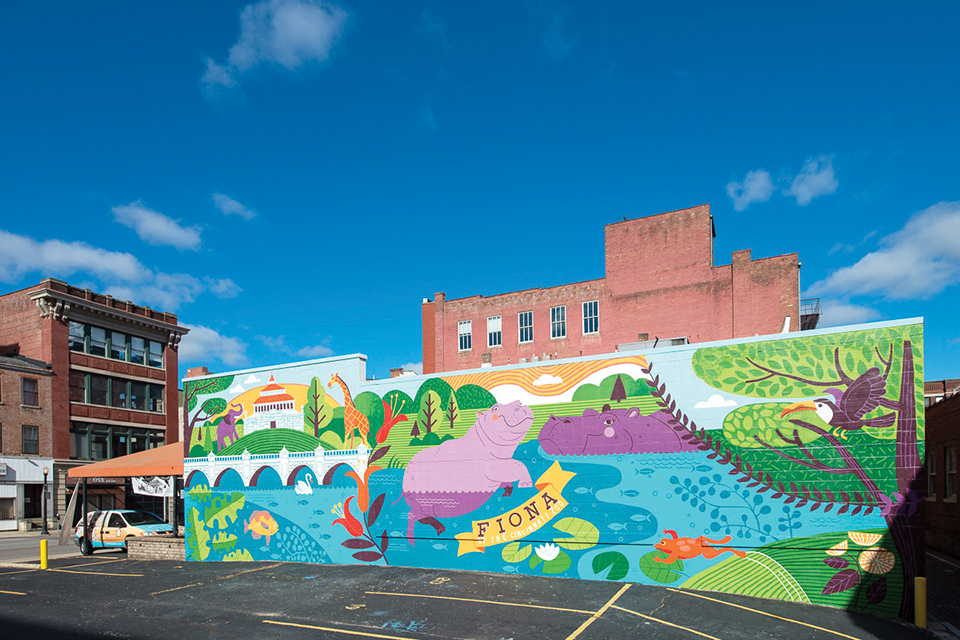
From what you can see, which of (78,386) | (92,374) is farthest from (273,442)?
(92,374)

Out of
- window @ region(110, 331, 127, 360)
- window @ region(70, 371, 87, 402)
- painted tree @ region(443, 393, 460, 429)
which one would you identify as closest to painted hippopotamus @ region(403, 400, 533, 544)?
painted tree @ region(443, 393, 460, 429)

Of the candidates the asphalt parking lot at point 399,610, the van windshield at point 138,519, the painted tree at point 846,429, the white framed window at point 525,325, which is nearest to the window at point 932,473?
the painted tree at point 846,429

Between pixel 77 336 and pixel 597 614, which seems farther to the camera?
pixel 77 336

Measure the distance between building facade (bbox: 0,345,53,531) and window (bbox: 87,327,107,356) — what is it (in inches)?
140

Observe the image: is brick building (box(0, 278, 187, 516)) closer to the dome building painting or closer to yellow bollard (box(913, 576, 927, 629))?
the dome building painting

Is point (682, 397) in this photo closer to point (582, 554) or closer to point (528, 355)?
point (582, 554)

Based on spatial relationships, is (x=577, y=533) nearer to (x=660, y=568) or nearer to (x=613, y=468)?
(x=613, y=468)

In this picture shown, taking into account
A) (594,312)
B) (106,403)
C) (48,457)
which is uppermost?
(594,312)

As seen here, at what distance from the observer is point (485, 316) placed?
4825 centimetres

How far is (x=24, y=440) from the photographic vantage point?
39500mm

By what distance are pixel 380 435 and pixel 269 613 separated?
19.7 ft

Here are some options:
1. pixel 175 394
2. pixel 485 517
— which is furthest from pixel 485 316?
pixel 485 517

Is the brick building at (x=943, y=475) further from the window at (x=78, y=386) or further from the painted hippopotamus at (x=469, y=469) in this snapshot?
the window at (x=78, y=386)

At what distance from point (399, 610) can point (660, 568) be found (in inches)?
234
